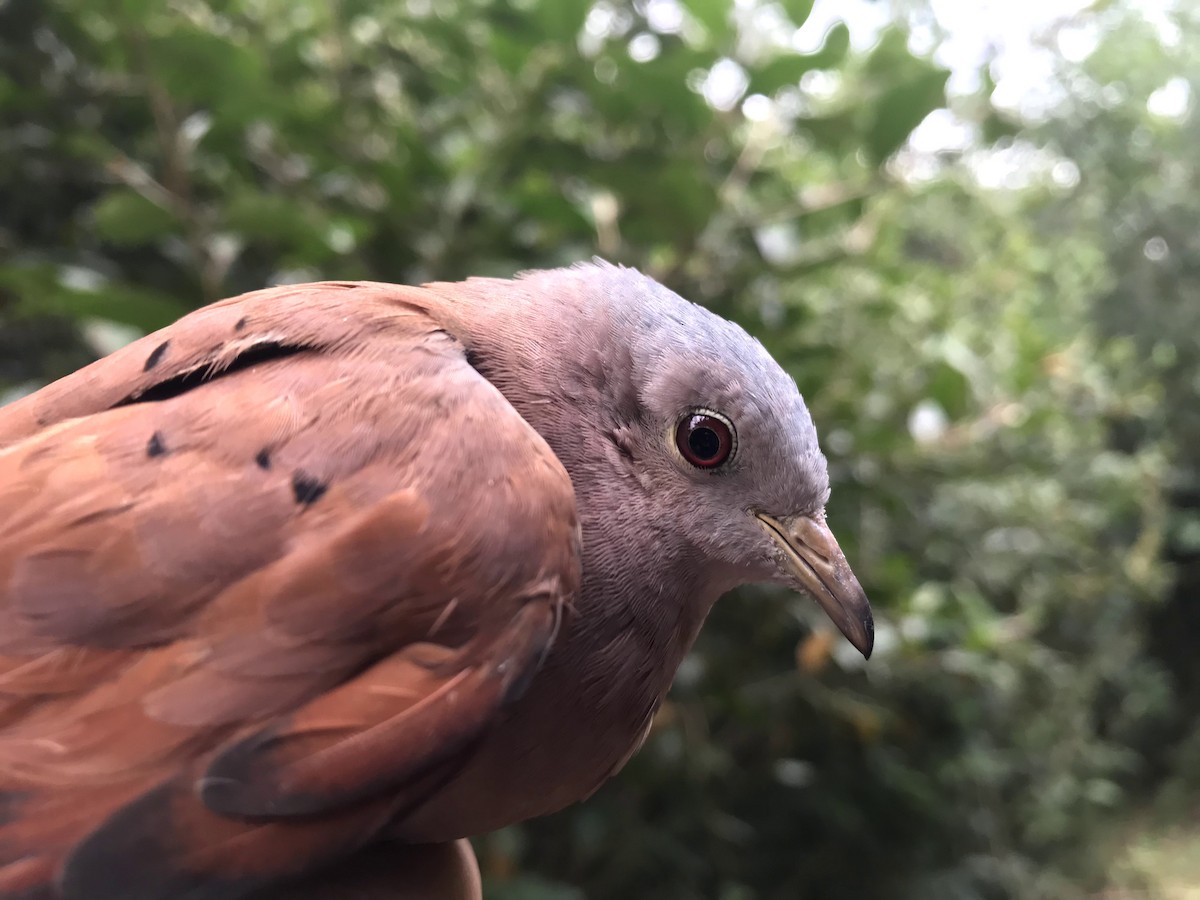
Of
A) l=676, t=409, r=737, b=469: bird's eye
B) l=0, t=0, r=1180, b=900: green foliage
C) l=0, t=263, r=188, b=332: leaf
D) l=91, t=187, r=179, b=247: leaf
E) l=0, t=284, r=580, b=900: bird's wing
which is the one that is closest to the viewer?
l=0, t=284, r=580, b=900: bird's wing

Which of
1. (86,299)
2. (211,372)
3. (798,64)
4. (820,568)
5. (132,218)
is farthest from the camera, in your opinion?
(798,64)

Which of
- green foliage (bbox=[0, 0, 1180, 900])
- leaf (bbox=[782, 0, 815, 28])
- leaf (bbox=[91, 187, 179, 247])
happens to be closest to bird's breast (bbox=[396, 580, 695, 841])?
green foliage (bbox=[0, 0, 1180, 900])

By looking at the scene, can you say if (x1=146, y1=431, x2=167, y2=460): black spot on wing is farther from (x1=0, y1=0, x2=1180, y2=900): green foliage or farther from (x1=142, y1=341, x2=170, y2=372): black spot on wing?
(x1=0, y1=0, x2=1180, y2=900): green foliage

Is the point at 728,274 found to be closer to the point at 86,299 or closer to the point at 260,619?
the point at 86,299

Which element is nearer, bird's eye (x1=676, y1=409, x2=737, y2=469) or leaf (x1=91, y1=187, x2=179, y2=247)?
bird's eye (x1=676, y1=409, x2=737, y2=469)

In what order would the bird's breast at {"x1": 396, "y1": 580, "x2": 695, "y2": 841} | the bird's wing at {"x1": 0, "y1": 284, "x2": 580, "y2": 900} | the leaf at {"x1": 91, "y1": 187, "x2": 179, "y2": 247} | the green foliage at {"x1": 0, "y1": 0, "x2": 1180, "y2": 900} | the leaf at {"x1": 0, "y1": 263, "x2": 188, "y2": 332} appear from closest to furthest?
the bird's wing at {"x1": 0, "y1": 284, "x2": 580, "y2": 900} < the bird's breast at {"x1": 396, "y1": 580, "x2": 695, "y2": 841} < the leaf at {"x1": 0, "y1": 263, "x2": 188, "y2": 332} < the leaf at {"x1": 91, "y1": 187, "x2": 179, "y2": 247} < the green foliage at {"x1": 0, "y1": 0, "x2": 1180, "y2": 900}

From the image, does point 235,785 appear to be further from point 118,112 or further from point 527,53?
point 118,112

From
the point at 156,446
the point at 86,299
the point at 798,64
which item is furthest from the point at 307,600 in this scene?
the point at 798,64
